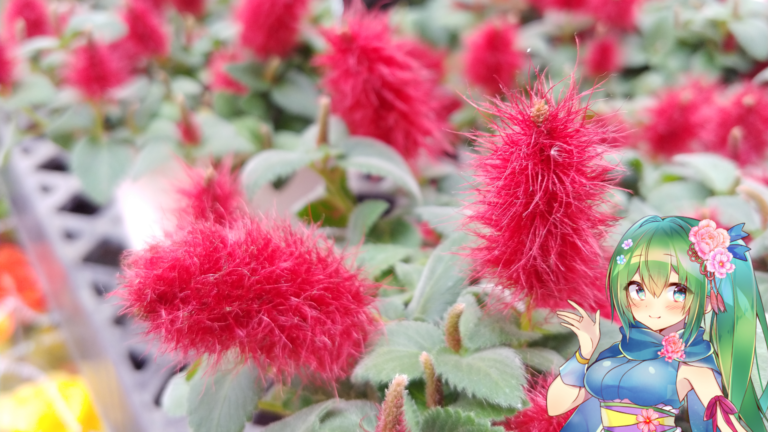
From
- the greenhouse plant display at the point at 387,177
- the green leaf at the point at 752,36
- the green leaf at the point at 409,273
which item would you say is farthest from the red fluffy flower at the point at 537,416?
the green leaf at the point at 752,36

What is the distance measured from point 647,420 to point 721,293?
57 millimetres

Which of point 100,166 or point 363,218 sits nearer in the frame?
point 363,218

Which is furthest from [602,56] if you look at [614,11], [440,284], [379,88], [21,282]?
[21,282]

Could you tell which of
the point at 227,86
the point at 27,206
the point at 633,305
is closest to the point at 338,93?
A: the point at 227,86

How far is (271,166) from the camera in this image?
1.38 feet

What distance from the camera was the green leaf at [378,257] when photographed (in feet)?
1.17

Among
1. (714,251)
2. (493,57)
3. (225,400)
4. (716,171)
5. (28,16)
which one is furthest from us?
A: (28,16)

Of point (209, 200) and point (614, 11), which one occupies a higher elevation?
point (614, 11)

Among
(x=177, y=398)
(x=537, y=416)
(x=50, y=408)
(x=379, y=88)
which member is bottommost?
(x=50, y=408)

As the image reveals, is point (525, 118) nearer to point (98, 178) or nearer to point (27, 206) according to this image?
point (98, 178)

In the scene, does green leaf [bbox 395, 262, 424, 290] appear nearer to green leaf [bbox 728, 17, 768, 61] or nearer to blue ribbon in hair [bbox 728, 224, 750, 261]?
blue ribbon in hair [bbox 728, 224, 750, 261]

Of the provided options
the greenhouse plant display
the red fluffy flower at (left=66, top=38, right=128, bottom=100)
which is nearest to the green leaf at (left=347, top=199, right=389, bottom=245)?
the greenhouse plant display

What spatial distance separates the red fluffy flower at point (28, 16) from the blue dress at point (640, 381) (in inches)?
30.6

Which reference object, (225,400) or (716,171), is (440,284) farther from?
(716,171)
